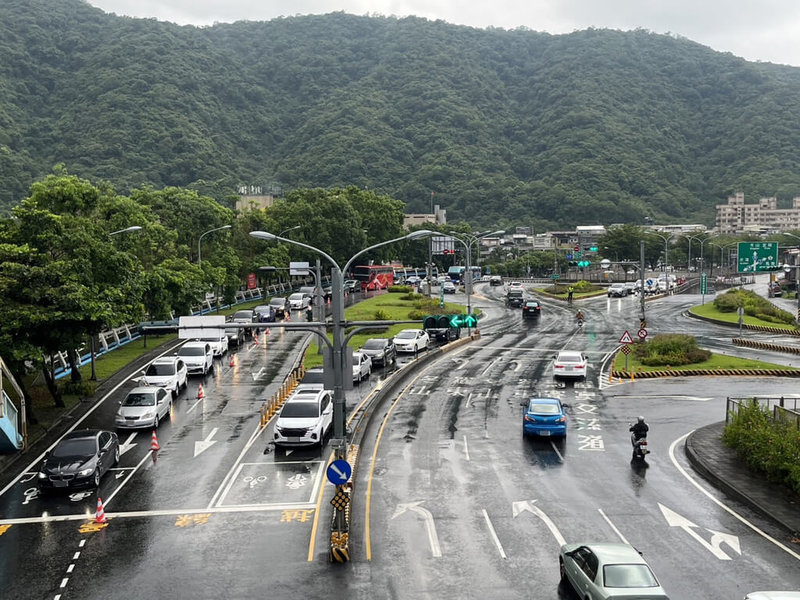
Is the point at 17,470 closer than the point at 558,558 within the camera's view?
No

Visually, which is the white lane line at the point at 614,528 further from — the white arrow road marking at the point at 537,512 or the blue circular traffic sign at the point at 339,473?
the blue circular traffic sign at the point at 339,473

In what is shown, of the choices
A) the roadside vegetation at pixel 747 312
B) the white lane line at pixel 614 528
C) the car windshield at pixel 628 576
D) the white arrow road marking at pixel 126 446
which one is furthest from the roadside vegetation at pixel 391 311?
the car windshield at pixel 628 576

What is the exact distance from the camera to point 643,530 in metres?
20.6

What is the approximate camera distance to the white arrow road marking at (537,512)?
66.2ft

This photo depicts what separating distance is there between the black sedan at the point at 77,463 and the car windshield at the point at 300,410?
6.51 m

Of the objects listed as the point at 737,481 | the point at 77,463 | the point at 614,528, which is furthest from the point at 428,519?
the point at 77,463

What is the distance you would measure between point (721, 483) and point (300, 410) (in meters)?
14.9

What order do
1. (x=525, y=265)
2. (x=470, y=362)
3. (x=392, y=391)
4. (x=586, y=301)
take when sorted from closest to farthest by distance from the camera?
(x=392, y=391) → (x=470, y=362) → (x=586, y=301) → (x=525, y=265)

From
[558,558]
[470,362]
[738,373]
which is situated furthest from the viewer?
[470,362]

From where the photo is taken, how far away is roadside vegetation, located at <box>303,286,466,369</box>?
198 ft

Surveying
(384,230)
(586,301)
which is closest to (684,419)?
(586,301)

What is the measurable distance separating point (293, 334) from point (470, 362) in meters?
18.5

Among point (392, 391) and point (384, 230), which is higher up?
Result: point (384, 230)

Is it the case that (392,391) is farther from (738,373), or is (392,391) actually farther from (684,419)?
(738,373)
